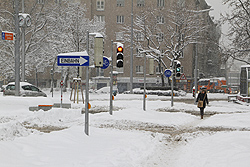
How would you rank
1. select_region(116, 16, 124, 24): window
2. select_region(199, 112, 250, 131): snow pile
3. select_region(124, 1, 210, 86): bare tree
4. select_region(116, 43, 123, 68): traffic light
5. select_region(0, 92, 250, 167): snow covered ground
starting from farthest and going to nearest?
select_region(116, 16, 124, 24): window → select_region(124, 1, 210, 86): bare tree → select_region(116, 43, 123, 68): traffic light → select_region(199, 112, 250, 131): snow pile → select_region(0, 92, 250, 167): snow covered ground

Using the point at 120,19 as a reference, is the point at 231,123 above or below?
below

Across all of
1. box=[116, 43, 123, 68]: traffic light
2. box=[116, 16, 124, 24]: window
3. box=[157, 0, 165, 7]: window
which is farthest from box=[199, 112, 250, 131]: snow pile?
box=[157, 0, 165, 7]: window

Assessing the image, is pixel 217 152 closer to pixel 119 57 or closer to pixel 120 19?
pixel 119 57

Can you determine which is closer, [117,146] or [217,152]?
[217,152]

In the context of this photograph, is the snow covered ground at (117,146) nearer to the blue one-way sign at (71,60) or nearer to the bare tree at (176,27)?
the blue one-way sign at (71,60)

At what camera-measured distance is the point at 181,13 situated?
154 feet

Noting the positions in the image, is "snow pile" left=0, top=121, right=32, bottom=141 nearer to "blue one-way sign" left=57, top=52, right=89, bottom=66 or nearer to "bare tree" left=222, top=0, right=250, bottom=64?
"blue one-way sign" left=57, top=52, right=89, bottom=66

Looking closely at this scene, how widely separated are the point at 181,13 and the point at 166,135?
36.2 meters

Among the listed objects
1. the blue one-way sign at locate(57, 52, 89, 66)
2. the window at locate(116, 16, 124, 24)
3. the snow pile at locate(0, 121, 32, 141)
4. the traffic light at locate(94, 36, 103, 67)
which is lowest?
the snow pile at locate(0, 121, 32, 141)

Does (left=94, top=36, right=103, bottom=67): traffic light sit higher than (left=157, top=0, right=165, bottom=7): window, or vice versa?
(left=157, top=0, right=165, bottom=7): window

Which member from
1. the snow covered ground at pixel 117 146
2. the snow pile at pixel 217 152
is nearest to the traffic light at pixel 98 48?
the snow covered ground at pixel 117 146

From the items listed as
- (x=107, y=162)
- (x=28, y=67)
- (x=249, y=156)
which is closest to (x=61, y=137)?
(x=107, y=162)

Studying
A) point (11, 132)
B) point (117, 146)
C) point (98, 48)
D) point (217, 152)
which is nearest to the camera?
point (11, 132)

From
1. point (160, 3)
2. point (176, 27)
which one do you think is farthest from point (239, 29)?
point (160, 3)
